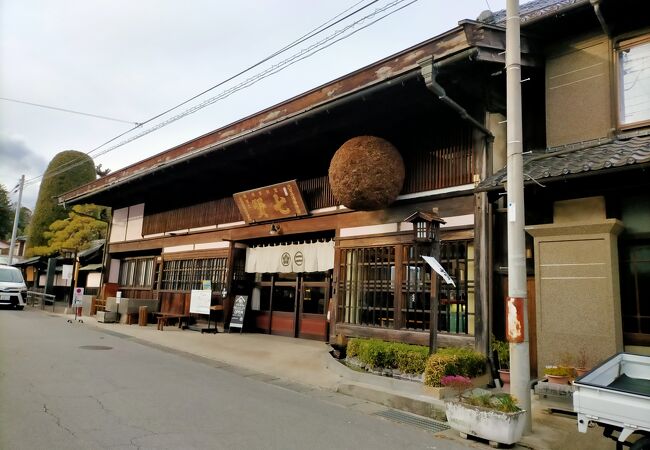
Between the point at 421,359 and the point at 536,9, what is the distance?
26.9ft

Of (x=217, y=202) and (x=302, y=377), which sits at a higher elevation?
(x=217, y=202)

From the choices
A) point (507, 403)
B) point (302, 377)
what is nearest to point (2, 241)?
point (302, 377)

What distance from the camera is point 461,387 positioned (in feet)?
21.2

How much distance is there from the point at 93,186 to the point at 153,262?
4680 mm

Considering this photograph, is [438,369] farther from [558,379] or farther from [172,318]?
[172,318]

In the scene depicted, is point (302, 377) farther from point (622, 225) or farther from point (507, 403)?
point (622, 225)

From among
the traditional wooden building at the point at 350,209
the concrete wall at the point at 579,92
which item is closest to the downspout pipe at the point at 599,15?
the concrete wall at the point at 579,92

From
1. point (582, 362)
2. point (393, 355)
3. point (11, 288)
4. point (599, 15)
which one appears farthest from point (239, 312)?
point (11, 288)

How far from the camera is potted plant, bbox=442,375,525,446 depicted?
206 inches

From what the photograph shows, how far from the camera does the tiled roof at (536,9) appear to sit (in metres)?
7.87

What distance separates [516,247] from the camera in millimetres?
5703

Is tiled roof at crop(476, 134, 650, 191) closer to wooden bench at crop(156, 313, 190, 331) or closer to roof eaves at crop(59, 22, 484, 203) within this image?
roof eaves at crop(59, 22, 484, 203)

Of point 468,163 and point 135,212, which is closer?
point 468,163

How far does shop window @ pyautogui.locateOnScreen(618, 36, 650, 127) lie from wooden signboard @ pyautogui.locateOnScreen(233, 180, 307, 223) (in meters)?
7.87
